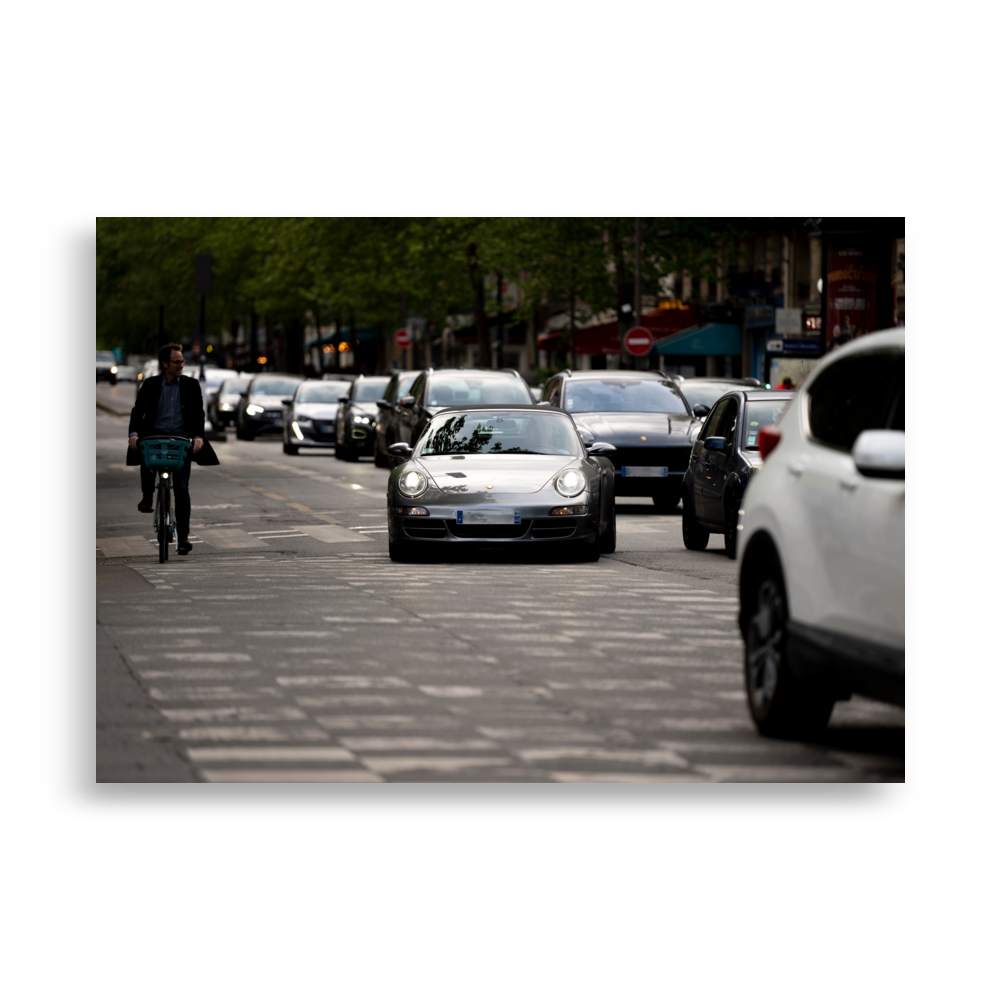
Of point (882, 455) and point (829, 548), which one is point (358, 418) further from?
point (882, 455)

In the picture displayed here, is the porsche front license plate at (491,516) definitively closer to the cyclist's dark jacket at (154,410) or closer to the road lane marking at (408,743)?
the cyclist's dark jacket at (154,410)

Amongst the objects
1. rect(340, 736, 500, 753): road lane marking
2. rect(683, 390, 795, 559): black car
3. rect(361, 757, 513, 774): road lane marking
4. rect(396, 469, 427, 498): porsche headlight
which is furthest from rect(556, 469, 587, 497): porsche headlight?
rect(361, 757, 513, 774): road lane marking

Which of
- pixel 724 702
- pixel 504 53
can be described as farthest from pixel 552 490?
pixel 504 53

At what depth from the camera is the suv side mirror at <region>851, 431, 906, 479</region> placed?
21.7 ft

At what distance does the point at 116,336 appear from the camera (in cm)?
9631

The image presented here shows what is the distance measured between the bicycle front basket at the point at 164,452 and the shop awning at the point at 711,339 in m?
36.9

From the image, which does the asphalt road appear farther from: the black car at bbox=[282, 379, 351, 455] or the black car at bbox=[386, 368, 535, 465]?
the black car at bbox=[282, 379, 351, 455]

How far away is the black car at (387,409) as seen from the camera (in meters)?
29.6

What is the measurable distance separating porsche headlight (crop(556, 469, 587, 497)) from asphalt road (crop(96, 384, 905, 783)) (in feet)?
1.91

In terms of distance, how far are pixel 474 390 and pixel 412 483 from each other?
456 inches

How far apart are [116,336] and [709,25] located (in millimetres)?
90699

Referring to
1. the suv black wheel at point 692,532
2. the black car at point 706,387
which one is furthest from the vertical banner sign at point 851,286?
the suv black wheel at point 692,532

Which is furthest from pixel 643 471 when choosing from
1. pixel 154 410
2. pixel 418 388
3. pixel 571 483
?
pixel 154 410
